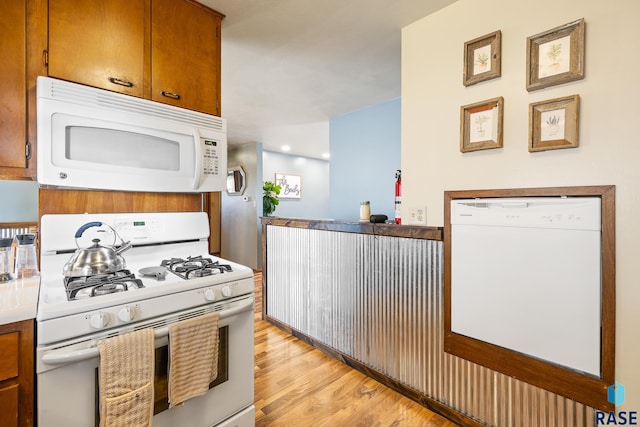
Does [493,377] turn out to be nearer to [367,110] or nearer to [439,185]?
[439,185]

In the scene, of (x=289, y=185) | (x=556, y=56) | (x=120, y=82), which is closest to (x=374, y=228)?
(x=556, y=56)

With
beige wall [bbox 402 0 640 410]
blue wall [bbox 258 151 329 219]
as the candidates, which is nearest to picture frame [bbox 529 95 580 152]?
beige wall [bbox 402 0 640 410]

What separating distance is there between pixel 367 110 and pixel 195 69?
2.11m

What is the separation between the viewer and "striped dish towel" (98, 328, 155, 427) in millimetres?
993

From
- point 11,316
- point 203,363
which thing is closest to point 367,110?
point 203,363

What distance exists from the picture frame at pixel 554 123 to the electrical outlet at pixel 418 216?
63cm

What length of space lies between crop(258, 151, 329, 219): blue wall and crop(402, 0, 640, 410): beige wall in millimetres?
4648

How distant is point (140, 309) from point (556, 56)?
2006 millimetres

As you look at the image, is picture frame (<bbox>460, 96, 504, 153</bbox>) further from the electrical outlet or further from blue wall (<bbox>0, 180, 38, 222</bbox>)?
blue wall (<bbox>0, 180, 38, 222</bbox>)

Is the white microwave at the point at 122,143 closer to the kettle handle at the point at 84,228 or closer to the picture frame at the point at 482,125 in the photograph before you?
the kettle handle at the point at 84,228

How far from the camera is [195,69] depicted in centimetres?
177

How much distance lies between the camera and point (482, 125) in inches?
60.6

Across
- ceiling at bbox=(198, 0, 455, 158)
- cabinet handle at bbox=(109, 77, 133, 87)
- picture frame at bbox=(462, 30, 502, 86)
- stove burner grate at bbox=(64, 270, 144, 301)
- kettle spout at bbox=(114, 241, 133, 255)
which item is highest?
ceiling at bbox=(198, 0, 455, 158)

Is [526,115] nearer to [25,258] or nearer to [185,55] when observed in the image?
[185,55]
